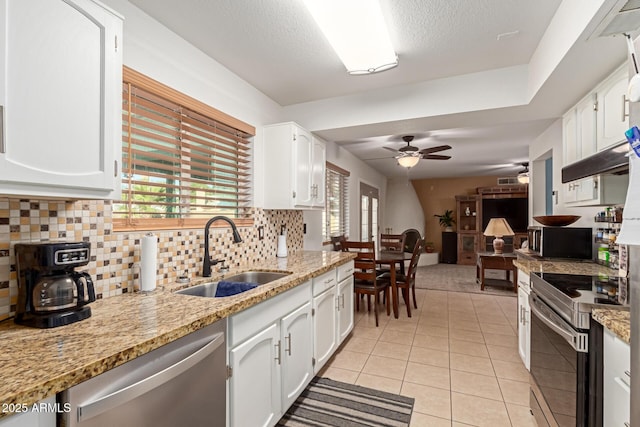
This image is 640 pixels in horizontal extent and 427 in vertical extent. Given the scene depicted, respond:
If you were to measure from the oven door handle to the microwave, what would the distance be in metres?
1.11

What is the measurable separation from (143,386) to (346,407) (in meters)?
1.47

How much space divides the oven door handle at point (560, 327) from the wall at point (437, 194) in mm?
7127

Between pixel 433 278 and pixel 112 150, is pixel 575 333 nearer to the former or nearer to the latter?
pixel 112 150

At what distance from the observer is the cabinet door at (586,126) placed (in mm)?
2052

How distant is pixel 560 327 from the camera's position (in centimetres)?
142

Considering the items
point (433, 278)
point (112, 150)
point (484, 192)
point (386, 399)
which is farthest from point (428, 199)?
point (112, 150)

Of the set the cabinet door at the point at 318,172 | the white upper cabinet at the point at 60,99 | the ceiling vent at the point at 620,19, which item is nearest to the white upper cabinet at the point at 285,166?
the cabinet door at the point at 318,172

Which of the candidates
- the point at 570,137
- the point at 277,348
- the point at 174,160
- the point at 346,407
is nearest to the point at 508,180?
the point at 570,137

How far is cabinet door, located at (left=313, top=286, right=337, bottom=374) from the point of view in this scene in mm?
2238

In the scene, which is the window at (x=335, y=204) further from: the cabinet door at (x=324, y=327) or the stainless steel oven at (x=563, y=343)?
the stainless steel oven at (x=563, y=343)

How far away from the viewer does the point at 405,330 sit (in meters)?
3.32

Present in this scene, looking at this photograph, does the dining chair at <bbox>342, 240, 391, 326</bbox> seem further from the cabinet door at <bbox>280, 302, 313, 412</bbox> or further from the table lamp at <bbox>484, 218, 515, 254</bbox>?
the table lamp at <bbox>484, 218, 515, 254</bbox>

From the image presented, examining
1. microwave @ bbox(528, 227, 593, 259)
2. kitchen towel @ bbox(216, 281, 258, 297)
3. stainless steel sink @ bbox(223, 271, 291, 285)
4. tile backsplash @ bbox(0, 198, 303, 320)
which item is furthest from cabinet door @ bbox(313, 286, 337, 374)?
microwave @ bbox(528, 227, 593, 259)

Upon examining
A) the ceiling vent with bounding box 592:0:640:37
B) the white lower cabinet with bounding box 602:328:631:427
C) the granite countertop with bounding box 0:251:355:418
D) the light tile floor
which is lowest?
the light tile floor
